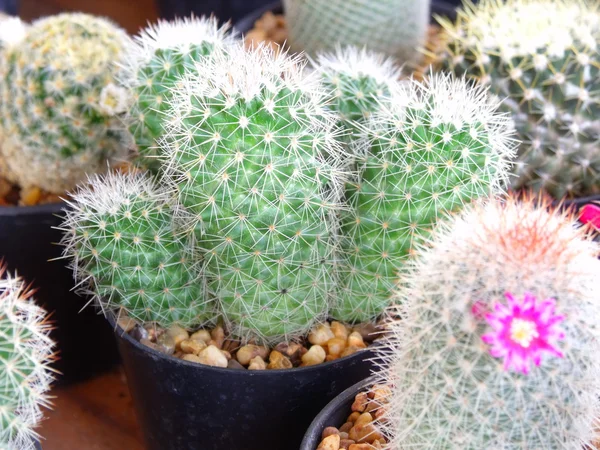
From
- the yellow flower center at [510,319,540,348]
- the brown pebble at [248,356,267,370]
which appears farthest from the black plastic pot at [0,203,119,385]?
the yellow flower center at [510,319,540,348]

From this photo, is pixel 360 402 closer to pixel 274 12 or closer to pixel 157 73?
pixel 157 73

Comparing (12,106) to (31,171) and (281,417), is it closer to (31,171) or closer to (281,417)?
(31,171)

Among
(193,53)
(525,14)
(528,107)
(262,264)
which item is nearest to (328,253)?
(262,264)

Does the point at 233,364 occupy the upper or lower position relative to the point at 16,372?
lower

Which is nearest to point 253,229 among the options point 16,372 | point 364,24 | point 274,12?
point 16,372

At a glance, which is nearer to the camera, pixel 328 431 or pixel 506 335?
pixel 506 335

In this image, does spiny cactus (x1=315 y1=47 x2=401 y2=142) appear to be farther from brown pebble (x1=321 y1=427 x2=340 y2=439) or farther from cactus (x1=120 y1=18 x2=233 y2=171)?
brown pebble (x1=321 y1=427 x2=340 y2=439)

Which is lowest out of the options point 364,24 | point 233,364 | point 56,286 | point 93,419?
point 93,419
